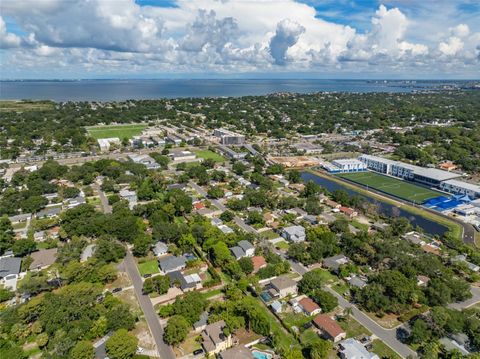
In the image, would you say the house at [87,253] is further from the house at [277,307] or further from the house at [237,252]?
the house at [277,307]

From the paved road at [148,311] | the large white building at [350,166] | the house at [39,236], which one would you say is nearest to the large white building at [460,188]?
the large white building at [350,166]

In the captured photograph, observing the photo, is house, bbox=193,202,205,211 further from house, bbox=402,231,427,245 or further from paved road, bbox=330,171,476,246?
paved road, bbox=330,171,476,246

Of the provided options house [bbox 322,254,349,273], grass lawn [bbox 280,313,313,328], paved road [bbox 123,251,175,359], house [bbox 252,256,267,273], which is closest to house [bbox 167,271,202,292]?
paved road [bbox 123,251,175,359]

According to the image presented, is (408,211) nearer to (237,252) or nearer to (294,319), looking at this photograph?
(237,252)

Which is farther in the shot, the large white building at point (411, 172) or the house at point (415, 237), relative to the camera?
the large white building at point (411, 172)

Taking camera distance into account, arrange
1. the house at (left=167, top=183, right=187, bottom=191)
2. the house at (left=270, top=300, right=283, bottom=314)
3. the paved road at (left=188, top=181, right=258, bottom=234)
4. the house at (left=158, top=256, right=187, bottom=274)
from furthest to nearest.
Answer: the house at (left=167, top=183, right=187, bottom=191) → the paved road at (left=188, top=181, right=258, bottom=234) → the house at (left=158, top=256, right=187, bottom=274) → the house at (left=270, top=300, right=283, bottom=314)

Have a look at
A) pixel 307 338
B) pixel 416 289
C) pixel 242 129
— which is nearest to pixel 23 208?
pixel 307 338

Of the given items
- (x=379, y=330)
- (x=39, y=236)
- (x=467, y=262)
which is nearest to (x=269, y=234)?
(x=379, y=330)
